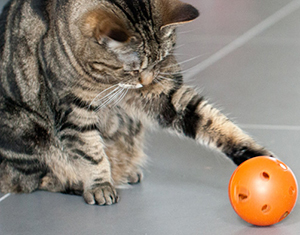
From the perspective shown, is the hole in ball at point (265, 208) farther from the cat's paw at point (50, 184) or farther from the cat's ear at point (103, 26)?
the cat's paw at point (50, 184)

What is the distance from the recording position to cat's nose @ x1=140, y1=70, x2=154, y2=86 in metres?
2.00

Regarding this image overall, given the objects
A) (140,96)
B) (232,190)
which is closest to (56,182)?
(140,96)

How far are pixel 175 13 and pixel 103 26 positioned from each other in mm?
319

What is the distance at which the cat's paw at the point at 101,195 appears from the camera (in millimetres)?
2055

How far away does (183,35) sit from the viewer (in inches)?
178

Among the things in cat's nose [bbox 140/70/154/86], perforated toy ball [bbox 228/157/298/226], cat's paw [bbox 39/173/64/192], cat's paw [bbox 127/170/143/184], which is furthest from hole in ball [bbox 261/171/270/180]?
cat's paw [bbox 39/173/64/192]

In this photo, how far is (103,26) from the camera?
5.93 feet

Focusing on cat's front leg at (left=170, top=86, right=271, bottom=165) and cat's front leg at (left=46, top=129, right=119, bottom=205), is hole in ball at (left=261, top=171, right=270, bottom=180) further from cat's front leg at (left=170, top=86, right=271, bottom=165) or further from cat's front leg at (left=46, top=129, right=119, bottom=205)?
cat's front leg at (left=46, top=129, right=119, bottom=205)

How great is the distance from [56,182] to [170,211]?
21.6 inches

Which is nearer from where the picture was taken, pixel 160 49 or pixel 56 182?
pixel 160 49

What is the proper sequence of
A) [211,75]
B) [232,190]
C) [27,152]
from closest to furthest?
[232,190]
[27,152]
[211,75]

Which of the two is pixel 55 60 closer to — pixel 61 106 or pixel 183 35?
pixel 61 106

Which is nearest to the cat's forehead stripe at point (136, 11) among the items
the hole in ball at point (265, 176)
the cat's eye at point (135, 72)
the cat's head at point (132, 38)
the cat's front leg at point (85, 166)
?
the cat's head at point (132, 38)

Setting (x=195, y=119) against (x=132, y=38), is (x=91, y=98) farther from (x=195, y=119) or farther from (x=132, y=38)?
(x=195, y=119)
